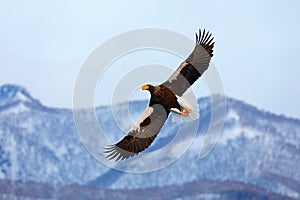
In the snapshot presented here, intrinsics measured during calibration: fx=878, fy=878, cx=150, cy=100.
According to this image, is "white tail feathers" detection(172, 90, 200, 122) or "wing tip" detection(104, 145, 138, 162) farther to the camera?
"wing tip" detection(104, 145, 138, 162)

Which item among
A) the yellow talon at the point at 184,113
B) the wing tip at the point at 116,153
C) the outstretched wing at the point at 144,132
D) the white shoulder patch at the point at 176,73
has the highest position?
the white shoulder patch at the point at 176,73

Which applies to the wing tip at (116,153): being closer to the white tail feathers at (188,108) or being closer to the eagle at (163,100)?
the eagle at (163,100)

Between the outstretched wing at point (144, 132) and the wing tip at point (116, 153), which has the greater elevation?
the outstretched wing at point (144, 132)

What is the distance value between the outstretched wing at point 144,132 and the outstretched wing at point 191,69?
486mm

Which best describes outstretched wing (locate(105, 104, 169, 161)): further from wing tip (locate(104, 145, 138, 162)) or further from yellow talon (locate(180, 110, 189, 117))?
yellow talon (locate(180, 110, 189, 117))

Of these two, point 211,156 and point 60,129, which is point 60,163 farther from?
point 211,156

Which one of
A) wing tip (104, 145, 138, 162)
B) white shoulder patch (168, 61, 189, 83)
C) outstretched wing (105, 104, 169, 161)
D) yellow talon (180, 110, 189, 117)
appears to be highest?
white shoulder patch (168, 61, 189, 83)

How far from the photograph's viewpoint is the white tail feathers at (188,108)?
15.5 m

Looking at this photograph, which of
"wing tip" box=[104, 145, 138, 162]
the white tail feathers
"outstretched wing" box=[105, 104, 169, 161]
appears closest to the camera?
the white tail feathers

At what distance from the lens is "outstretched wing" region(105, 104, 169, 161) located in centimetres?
1595

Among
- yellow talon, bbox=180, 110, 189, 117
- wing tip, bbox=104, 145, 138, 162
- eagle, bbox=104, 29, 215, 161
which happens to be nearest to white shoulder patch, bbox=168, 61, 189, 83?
eagle, bbox=104, 29, 215, 161

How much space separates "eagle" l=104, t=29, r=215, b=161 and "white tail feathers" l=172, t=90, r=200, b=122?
3 centimetres

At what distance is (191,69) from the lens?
52.9 feet

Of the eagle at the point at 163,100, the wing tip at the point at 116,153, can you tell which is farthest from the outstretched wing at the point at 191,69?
the wing tip at the point at 116,153
